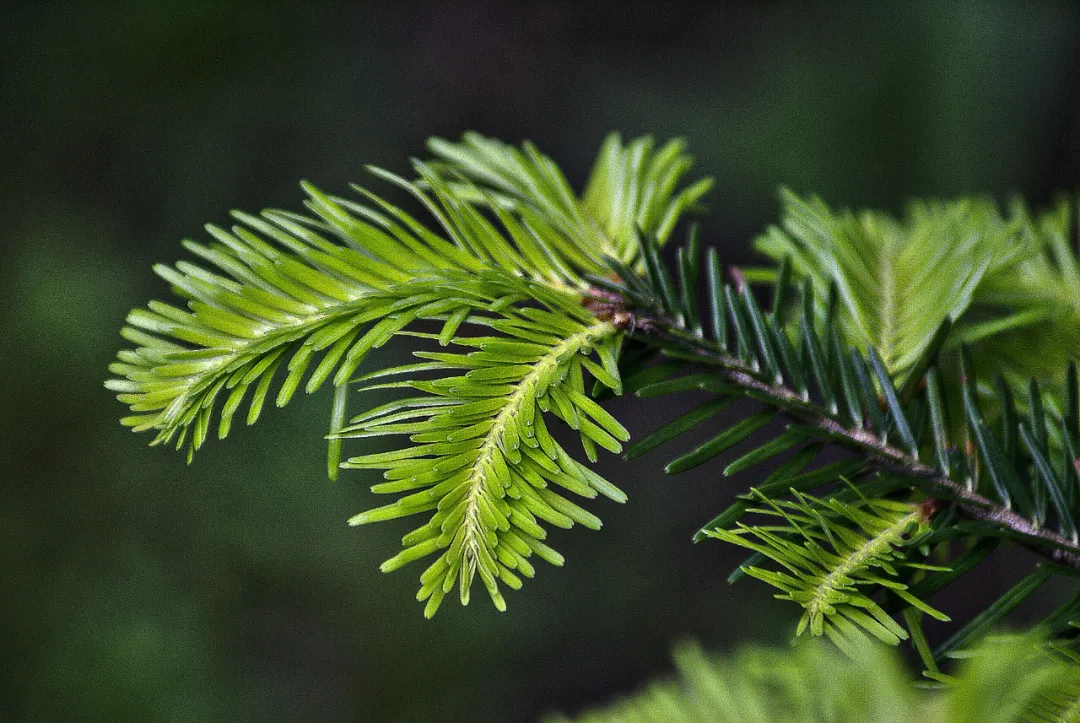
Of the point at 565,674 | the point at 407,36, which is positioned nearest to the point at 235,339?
the point at 565,674

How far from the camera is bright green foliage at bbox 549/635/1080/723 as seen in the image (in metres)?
0.16

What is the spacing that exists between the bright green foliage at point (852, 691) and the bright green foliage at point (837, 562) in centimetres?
1

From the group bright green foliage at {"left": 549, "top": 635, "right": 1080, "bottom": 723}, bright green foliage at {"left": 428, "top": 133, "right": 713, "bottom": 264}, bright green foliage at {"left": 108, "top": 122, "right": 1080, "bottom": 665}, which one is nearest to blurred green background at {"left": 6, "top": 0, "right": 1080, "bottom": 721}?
bright green foliage at {"left": 428, "top": 133, "right": 713, "bottom": 264}

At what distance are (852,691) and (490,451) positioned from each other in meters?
0.16

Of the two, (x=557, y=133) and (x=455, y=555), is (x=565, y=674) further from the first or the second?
(x=455, y=555)

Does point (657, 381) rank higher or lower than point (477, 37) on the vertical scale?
lower

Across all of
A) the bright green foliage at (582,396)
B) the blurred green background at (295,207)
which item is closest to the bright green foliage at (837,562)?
the bright green foliage at (582,396)

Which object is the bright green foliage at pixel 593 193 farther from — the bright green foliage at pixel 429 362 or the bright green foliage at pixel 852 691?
the bright green foliage at pixel 852 691

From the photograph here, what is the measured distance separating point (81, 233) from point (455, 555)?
1399 millimetres

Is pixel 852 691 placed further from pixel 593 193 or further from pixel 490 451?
pixel 593 193

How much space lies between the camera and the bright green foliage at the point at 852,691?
16 cm

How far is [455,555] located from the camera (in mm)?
284

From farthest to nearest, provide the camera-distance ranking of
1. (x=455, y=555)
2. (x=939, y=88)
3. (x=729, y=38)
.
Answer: (x=729, y=38)
(x=939, y=88)
(x=455, y=555)

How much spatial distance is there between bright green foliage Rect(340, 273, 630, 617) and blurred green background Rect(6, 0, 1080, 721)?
1.10 meters
